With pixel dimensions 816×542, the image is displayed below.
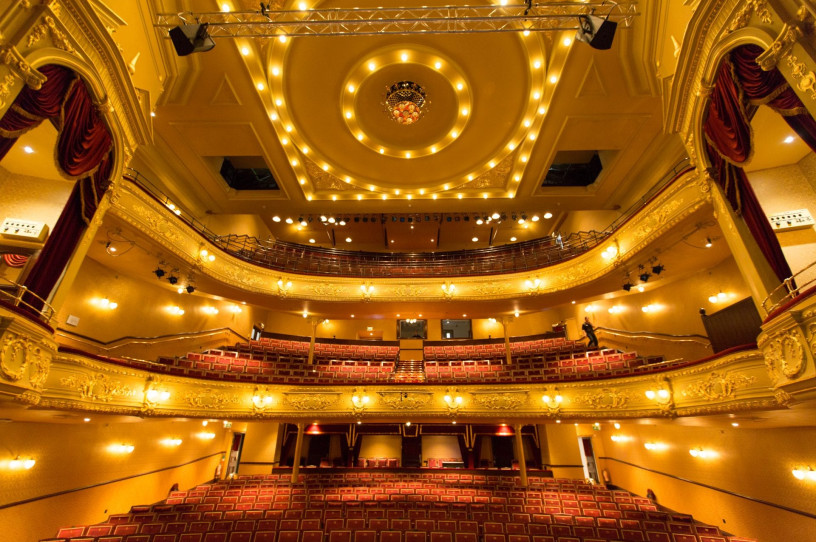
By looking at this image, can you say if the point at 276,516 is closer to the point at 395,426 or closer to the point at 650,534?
the point at 395,426

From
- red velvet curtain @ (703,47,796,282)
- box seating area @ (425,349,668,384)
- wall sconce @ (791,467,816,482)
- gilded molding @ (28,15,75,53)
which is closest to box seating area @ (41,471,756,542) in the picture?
wall sconce @ (791,467,816,482)

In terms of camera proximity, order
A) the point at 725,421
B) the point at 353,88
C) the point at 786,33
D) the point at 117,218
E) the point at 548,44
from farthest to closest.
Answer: the point at 353,88 → the point at 548,44 → the point at 117,218 → the point at 725,421 → the point at 786,33

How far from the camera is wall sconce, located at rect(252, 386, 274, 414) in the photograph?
7.30m

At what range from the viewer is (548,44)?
7145mm

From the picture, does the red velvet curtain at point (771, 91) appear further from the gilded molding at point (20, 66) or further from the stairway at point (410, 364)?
the stairway at point (410, 364)

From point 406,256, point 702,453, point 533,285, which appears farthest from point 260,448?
point 702,453

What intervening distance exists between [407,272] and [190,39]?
7.87 metres

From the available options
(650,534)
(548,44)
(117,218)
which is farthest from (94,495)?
(548,44)

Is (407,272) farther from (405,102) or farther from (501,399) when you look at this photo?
(501,399)

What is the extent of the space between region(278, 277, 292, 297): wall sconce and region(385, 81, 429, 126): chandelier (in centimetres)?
530

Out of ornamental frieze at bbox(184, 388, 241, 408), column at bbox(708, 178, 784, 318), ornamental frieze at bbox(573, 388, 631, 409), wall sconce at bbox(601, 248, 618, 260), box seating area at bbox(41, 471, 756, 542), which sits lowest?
box seating area at bbox(41, 471, 756, 542)

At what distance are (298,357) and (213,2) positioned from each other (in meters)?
8.63

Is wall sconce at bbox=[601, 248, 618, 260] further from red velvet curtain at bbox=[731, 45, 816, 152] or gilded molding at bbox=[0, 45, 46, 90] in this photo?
gilded molding at bbox=[0, 45, 46, 90]

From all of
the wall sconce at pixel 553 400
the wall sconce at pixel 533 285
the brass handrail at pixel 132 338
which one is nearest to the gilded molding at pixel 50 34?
the brass handrail at pixel 132 338
